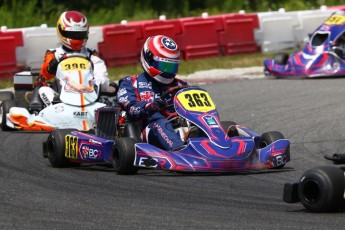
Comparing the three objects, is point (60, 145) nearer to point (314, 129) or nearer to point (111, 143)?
point (111, 143)

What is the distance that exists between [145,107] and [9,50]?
8091mm

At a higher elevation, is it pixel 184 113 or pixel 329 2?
pixel 184 113

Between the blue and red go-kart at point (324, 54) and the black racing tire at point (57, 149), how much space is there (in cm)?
784

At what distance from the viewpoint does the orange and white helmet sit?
12781mm

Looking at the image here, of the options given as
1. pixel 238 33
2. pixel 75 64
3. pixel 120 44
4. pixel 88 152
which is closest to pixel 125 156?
pixel 88 152

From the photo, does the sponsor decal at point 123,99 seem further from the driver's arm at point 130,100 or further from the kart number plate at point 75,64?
the kart number plate at point 75,64

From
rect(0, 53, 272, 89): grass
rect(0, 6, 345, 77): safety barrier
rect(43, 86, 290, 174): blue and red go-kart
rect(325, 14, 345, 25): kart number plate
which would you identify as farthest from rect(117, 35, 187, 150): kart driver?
rect(0, 53, 272, 89): grass

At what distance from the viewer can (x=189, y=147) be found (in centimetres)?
862

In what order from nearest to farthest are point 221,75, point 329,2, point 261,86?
point 261,86 → point 221,75 → point 329,2

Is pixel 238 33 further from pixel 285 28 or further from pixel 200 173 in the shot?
pixel 200 173

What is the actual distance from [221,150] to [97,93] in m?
3.86

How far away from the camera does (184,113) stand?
29.2 feet

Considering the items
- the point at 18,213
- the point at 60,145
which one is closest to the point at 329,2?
the point at 60,145

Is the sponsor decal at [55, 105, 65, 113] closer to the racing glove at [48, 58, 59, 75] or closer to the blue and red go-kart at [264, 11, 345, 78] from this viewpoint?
the racing glove at [48, 58, 59, 75]
